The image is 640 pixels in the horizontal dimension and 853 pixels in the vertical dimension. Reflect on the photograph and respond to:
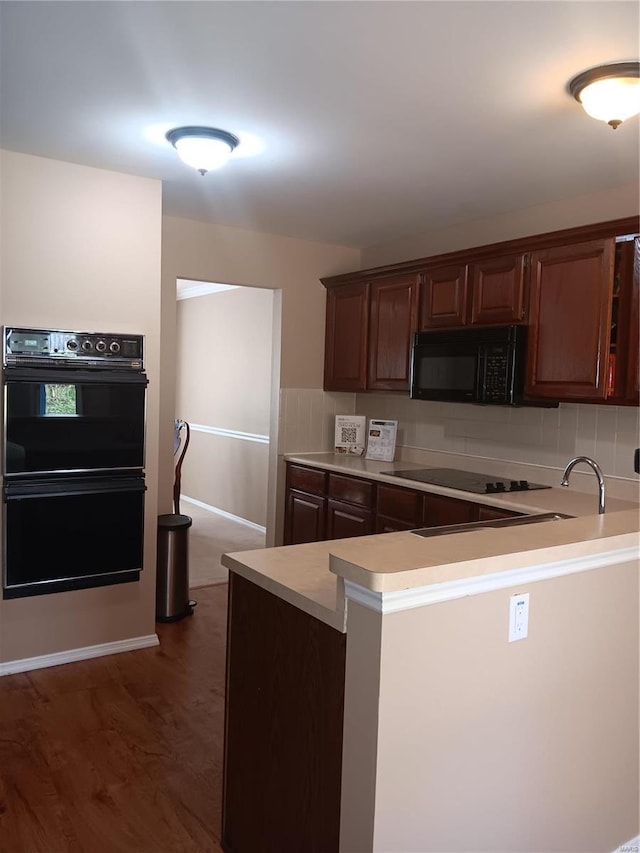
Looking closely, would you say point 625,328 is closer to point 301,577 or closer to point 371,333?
point 371,333

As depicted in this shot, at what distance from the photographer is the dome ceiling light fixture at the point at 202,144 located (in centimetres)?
282

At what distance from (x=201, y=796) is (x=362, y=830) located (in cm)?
110

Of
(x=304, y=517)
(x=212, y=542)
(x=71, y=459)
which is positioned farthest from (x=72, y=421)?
(x=212, y=542)

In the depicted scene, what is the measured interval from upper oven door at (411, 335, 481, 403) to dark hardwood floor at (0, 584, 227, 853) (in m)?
1.90

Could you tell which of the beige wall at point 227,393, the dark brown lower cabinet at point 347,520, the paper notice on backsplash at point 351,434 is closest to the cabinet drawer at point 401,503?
the dark brown lower cabinet at point 347,520

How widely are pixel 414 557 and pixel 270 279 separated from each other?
356cm

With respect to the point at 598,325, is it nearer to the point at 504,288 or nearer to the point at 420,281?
the point at 504,288

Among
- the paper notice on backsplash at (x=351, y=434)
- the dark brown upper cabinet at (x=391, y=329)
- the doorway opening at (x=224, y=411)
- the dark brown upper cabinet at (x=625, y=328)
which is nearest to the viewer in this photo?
the dark brown upper cabinet at (x=625, y=328)

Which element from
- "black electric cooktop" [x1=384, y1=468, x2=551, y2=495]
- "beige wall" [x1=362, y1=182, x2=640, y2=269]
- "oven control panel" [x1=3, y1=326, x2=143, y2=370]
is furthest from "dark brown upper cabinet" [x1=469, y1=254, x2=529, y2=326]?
"oven control panel" [x1=3, y1=326, x2=143, y2=370]

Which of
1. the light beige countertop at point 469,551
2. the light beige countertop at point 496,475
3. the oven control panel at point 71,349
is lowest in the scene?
the light beige countertop at point 496,475

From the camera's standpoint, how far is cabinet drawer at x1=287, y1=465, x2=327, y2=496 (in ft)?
14.7

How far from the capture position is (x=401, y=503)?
3.86 metres

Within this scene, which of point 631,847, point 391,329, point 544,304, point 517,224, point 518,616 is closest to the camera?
point 518,616

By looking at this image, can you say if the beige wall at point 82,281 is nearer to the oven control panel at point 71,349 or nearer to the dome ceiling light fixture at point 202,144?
the oven control panel at point 71,349
